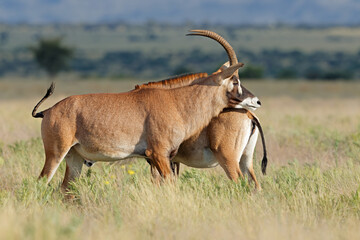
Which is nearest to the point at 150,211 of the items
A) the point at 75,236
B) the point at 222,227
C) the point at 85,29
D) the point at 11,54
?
the point at 222,227

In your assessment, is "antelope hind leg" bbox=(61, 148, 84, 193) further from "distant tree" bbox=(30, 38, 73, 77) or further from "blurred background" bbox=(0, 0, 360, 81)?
"distant tree" bbox=(30, 38, 73, 77)

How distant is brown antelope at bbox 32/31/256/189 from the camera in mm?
7273

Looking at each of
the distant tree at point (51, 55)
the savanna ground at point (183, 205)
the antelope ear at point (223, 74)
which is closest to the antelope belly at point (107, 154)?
the savanna ground at point (183, 205)

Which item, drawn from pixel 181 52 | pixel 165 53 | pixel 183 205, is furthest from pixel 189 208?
pixel 165 53

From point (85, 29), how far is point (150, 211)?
137 metres

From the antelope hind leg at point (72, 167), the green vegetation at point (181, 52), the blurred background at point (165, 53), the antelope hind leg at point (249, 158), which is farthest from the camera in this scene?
the green vegetation at point (181, 52)

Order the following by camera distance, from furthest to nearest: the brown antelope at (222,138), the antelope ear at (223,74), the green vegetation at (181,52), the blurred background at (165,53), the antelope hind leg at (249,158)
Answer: the green vegetation at (181,52)
the blurred background at (165,53)
the antelope hind leg at (249,158)
the brown antelope at (222,138)
the antelope ear at (223,74)

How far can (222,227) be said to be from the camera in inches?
225

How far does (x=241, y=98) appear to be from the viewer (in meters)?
7.57

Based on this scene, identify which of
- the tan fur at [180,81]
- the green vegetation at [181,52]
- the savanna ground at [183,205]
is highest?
the tan fur at [180,81]

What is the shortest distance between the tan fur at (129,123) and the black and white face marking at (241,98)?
0.07 metres

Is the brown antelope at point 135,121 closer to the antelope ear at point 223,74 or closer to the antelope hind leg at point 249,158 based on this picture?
the antelope ear at point 223,74

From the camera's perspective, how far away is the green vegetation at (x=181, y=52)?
225 ft

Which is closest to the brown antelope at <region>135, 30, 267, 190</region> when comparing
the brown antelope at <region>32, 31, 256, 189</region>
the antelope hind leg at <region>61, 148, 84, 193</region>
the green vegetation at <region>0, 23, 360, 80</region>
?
the brown antelope at <region>32, 31, 256, 189</region>
